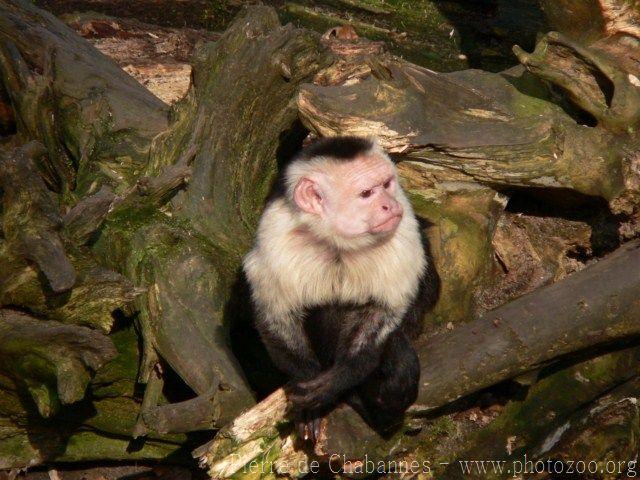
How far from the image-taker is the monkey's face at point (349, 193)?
3.87 m

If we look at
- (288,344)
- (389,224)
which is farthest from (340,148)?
(288,344)

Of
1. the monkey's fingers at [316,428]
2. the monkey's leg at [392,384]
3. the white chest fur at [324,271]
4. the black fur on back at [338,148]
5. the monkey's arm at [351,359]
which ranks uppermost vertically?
the black fur on back at [338,148]

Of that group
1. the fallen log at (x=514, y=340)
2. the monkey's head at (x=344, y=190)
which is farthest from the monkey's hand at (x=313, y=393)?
the monkey's head at (x=344, y=190)

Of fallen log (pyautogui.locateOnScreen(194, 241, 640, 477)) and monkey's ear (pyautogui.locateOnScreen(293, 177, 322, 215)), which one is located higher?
monkey's ear (pyautogui.locateOnScreen(293, 177, 322, 215))

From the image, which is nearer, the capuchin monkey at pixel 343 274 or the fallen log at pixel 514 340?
the capuchin monkey at pixel 343 274

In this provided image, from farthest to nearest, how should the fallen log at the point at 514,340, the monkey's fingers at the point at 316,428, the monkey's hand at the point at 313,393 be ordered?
1. the fallen log at the point at 514,340
2. the monkey's fingers at the point at 316,428
3. the monkey's hand at the point at 313,393

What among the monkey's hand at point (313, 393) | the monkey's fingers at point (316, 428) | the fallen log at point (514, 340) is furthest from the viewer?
the fallen log at point (514, 340)

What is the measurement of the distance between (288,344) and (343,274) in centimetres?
41

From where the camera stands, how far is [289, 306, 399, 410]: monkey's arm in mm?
3705

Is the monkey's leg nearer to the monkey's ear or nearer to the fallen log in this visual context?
the fallen log

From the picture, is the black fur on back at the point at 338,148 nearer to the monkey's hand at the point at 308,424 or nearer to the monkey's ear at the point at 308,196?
the monkey's ear at the point at 308,196

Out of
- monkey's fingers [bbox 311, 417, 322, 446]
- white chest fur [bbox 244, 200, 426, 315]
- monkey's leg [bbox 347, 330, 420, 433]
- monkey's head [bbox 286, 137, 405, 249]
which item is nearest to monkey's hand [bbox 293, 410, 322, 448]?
monkey's fingers [bbox 311, 417, 322, 446]

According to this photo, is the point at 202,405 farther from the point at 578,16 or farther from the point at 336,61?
the point at 578,16

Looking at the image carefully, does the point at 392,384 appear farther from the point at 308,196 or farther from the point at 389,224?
the point at 308,196
